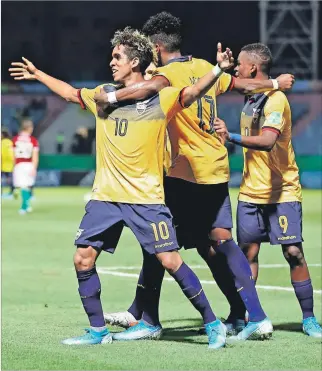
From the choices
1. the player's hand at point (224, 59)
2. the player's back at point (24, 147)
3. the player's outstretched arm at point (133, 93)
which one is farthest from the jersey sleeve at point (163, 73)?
the player's back at point (24, 147)

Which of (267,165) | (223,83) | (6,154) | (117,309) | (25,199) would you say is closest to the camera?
(223,83)

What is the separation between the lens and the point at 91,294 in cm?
830

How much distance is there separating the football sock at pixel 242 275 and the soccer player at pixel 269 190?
0.56 metres

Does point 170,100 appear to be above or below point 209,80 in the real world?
below

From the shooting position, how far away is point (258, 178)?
9.36 meters

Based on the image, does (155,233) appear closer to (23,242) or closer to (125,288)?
(125,288)

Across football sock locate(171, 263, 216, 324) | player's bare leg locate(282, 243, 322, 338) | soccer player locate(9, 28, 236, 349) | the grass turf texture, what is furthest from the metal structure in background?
football sock locate(171, 263, 216, 324)

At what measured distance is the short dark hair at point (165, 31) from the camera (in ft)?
28.7

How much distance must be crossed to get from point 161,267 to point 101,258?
6269mm

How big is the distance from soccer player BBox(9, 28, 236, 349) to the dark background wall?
102ft

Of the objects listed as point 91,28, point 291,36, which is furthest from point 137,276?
point 91,28

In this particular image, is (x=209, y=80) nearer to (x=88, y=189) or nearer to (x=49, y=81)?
(x=49, y=81)

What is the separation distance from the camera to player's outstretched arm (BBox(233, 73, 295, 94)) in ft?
29.6

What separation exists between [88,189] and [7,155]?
13.1 ft
